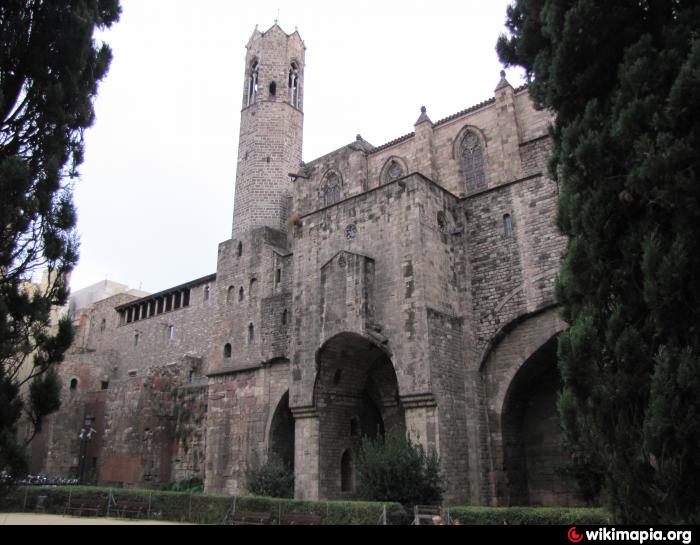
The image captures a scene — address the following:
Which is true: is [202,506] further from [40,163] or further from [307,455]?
[40,163]

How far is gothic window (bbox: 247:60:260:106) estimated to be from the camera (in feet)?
101

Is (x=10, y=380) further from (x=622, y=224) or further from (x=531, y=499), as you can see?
Result: (x=531, y=499)

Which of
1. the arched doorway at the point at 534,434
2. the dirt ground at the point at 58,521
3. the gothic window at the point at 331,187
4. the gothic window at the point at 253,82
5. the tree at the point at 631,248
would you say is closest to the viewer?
the tree at the point at 631,248

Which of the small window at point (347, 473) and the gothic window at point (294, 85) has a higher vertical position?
the gothic window at point (294, 85)

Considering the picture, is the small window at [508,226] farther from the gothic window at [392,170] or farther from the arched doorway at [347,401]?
the gothic window at [392,170]

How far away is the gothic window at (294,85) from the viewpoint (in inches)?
1216

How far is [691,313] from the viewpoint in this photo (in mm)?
6441

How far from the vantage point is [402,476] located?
47.4ft

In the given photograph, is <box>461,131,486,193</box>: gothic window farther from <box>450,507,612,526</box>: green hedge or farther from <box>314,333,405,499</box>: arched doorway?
<box>450,507,612,526</box>: green hedge

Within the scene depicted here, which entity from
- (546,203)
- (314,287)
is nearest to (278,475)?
(314,287)

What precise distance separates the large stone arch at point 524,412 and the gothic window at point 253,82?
19533 millimetres

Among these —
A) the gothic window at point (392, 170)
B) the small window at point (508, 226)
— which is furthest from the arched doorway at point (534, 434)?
the gothic window at point (392, 170)
